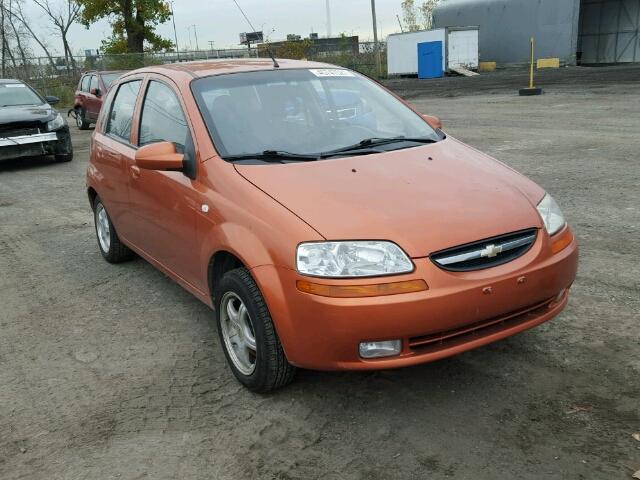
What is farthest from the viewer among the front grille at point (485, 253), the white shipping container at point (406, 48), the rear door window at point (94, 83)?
the white shipping container at point (406, 48)

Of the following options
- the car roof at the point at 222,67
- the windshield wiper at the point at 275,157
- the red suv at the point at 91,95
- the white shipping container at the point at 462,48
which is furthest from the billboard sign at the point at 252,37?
the white shipping container at the point at 462,48

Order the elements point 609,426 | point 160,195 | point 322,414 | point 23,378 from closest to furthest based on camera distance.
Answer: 1. point 609,426
2. point 322,414
3. point 23,378
4. point 160,195

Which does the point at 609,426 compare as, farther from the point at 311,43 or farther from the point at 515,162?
the point at 311,43

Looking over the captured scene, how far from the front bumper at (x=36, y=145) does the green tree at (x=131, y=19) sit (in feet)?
83.8

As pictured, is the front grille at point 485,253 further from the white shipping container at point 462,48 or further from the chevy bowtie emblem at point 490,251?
the white shipping container at point 462,48

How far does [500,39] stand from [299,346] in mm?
38335

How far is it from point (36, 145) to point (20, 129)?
0.38 metres

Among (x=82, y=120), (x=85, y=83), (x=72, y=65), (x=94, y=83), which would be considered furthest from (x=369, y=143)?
(x=72, y=65)

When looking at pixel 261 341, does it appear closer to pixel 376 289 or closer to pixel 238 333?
pixel 238 333

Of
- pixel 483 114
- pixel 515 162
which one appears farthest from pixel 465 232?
pixel 483 114

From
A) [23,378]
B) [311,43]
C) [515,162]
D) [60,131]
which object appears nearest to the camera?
[23,378]

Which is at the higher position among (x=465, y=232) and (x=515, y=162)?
(x=465, y=232)

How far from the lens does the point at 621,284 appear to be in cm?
438

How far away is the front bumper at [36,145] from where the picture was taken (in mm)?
11086
